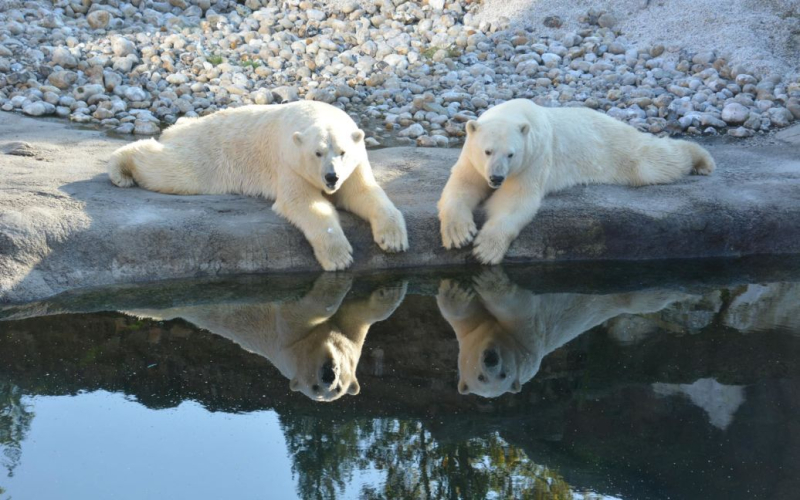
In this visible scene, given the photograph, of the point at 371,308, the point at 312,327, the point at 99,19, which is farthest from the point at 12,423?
the point at 99,19

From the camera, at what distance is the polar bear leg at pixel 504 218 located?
6410 mm

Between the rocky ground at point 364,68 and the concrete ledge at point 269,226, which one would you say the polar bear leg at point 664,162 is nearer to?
the concrete ledge at point 269,226

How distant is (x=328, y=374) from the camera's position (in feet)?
16.3

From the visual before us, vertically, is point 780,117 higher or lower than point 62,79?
higher

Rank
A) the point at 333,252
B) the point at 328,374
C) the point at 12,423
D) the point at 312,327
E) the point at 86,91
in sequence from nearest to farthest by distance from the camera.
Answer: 1. the point at 12,423
2. the point at 328,374
3. the point at 312,327
4. the point at 333,252
5. the point at 86,91

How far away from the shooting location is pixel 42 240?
5984 millimetres

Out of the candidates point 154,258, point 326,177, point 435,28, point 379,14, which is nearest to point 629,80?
point 435,28

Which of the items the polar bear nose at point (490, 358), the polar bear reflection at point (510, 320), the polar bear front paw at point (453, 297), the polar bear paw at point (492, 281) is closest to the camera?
the polar bear reflection at point (510, 320)

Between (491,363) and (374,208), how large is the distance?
1.75 meters

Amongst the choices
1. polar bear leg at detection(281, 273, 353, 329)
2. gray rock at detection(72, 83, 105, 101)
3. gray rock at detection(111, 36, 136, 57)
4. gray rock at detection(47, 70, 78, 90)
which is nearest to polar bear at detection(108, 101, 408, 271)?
polar bear leg at detection(281, 273, 353, 329)

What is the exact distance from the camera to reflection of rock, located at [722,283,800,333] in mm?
5680

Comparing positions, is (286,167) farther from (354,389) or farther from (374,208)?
(354,389)

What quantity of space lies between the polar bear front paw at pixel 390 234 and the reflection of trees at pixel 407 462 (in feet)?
Result: 6.59

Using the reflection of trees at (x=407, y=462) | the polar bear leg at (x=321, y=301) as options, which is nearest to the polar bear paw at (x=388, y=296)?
the polar bear leg at (x=321, y=301)
